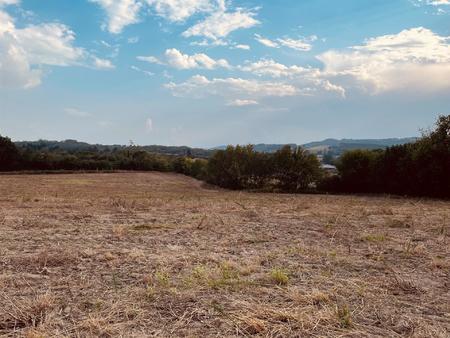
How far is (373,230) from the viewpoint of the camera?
12.8m

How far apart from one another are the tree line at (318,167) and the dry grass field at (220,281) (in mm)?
33757

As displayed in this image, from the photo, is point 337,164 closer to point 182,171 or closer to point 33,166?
point 182,171

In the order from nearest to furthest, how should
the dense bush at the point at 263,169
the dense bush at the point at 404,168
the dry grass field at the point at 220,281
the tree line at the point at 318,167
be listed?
1. the dry grass field at the point at 220,281
2. the dense bush at the point at 404,168
3. the tree line at the point at 318,167
4. the dense bush at the point at 263,169

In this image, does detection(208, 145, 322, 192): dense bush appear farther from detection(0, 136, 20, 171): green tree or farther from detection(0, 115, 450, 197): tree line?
detection(0, 136, 20, 171): green tree

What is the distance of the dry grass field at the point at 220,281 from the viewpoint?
4891mm

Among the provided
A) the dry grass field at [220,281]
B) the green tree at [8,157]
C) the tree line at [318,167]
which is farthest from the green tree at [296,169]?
the green tree at [8,157]

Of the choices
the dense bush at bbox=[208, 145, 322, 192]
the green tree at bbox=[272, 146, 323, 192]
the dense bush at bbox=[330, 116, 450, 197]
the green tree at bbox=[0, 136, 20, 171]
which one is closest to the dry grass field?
the dense bush at bbox=[330, 116, 450, 197]

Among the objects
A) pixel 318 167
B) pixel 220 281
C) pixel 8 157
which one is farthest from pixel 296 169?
pixel 8 157

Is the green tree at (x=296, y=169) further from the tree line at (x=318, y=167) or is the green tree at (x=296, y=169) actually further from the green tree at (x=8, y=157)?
the green tree at (x=8, y=157)

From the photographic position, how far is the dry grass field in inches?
193

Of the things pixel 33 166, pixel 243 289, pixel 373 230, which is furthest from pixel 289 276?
pixel 33 166

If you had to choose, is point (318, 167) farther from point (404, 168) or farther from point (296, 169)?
point (404, 168)

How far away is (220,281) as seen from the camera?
654 cm

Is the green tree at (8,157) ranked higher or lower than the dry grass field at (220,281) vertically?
higher
